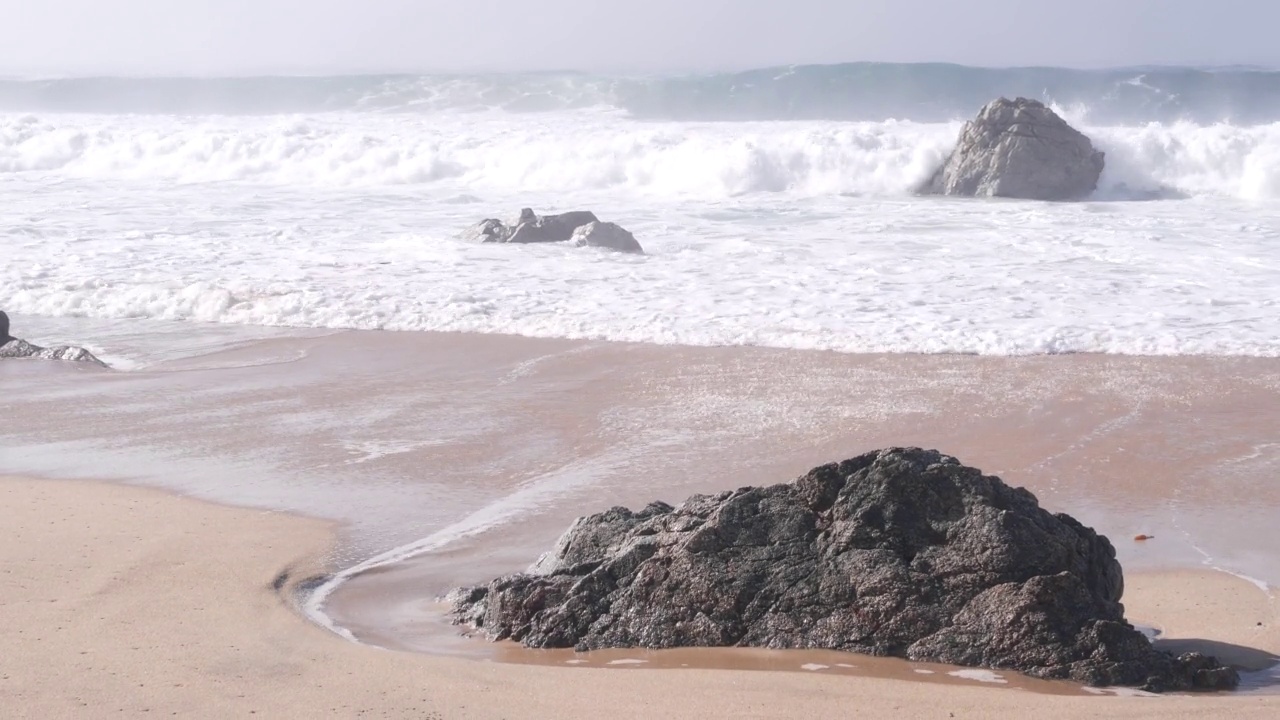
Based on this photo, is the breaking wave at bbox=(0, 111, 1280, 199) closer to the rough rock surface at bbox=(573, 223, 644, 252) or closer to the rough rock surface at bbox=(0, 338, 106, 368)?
the rough rock surface at bbox=(573, 223, 644, 252)

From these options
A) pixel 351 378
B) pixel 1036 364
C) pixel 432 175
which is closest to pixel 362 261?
pixel 351 378

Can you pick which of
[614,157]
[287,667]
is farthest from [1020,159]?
[287,667]

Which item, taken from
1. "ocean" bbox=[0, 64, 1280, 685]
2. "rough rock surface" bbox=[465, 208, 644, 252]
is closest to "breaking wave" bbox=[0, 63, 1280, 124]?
"ocean" bbox=[0, 64, 1280, 685]

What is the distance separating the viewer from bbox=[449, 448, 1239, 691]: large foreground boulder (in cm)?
379

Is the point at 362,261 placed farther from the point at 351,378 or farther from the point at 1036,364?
the point at 1036,364

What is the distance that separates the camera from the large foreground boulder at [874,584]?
3.79 m

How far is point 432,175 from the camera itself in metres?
25.2

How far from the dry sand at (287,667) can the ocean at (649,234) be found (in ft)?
17.1

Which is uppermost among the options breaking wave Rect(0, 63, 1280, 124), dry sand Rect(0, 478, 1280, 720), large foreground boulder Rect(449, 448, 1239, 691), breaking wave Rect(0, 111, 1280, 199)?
breaking wave Rect(0, 63, 1280, 124)

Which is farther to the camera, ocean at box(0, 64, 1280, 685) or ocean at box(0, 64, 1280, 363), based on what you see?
ocean at box(0, 64, 1280, 363)

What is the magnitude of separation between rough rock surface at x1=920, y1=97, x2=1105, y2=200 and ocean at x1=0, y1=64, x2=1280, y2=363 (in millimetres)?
719

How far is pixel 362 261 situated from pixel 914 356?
6713mm

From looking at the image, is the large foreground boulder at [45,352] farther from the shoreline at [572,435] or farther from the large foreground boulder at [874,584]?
the large foreground boulder at [874,584]

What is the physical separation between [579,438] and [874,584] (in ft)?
12.2
